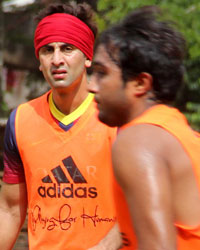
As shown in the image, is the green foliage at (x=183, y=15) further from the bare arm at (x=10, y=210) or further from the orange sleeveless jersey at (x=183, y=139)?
the orange sleeveless jersey at (x=183, y=139)

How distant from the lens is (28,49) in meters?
15.8

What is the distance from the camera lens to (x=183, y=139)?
7.82ft

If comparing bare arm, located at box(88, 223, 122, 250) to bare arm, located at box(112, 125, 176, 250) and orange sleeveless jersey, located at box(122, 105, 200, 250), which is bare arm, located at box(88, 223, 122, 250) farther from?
bare arm, located at box(112, 125, 176, 250)

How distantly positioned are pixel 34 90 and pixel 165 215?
11.1 metres

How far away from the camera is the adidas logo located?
3938 millimetres

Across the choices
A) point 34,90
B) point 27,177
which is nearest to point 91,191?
point 27,177

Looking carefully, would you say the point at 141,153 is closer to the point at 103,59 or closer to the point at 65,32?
the point at 103,59

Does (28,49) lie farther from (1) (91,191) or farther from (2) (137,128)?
(2) (137,128)

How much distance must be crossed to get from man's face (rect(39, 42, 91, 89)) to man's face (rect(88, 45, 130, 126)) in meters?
1.51

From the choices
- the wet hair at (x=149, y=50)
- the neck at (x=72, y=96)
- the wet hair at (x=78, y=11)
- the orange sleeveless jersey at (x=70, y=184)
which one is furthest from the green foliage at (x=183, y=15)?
the wet hair at (x=149, y=50)

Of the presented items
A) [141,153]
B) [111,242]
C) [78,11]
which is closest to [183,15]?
[78,11]

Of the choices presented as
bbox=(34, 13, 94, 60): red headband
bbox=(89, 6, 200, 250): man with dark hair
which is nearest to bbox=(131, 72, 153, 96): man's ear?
bbox=(89, 6, 200, 250): man with dark hair

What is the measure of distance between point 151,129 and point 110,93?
0.87 ft

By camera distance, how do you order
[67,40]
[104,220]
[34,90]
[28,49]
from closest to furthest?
[104,220] < [67,40] < [34,90] < [28,49]
